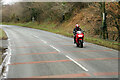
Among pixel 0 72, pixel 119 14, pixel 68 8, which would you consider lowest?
pixel 0 72

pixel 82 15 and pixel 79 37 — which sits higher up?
pixel 82 15

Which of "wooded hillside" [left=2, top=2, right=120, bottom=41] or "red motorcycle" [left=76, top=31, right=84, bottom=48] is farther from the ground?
"wooded hillside" [left=2, top=2, right=120, bottom=41]

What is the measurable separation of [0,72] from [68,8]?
35.8 metres

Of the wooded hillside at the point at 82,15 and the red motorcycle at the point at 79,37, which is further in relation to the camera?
the wooded hillside at the point at 82,15

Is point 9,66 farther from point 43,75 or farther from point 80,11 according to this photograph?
point 80,11

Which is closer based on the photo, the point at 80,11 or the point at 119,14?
the point at 119,14

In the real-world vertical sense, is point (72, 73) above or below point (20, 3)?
below

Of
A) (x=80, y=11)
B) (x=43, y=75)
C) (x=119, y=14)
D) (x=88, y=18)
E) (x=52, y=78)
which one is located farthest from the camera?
(x=80, y=11)

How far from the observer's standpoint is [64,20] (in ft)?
150

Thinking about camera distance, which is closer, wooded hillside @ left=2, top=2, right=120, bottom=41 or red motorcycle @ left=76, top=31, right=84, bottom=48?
red motorcycle @ left=76, top=31, right=84, bottom=48

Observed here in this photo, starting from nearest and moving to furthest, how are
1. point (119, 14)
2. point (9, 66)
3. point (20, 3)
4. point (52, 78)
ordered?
1. point (52, 78)
2. point (9, 66)
3. point (119, 14)
4. point (20, 3)

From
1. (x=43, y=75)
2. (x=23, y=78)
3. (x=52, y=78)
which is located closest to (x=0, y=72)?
(x=23, y=78)

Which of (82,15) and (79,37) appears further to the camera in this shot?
(82,15)

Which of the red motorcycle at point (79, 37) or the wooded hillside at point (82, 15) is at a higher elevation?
the wooded hillside at point (82, 15)
